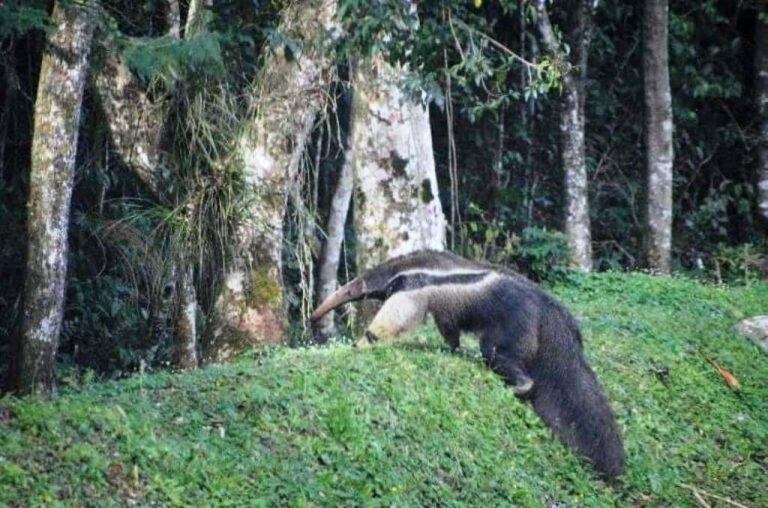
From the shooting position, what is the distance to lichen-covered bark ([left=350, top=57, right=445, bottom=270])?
10938mm

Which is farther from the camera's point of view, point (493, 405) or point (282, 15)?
point (282, 15)

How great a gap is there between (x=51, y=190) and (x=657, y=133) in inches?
392

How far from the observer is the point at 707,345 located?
11.9 meters

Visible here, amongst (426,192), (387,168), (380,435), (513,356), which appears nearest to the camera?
(380,435)

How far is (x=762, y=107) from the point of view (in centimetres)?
1822

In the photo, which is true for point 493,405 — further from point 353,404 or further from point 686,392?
point 686,392

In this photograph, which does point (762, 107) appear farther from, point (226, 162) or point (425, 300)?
point (425, 300)

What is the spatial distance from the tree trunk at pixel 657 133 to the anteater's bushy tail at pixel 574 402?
744 cm

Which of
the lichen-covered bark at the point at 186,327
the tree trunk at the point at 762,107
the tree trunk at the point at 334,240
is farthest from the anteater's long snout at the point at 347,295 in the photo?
the tree trunk at the point at 762,107

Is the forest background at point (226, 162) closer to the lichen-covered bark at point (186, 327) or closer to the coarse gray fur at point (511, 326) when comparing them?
the lichen-covered bark at point (186, 327)

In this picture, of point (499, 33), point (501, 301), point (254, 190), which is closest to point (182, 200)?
point (254, 190)

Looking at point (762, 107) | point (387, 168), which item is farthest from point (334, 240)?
point (762, 107)

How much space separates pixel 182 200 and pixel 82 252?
180 centimetres

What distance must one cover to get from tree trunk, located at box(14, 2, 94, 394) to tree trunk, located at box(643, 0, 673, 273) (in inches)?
374
